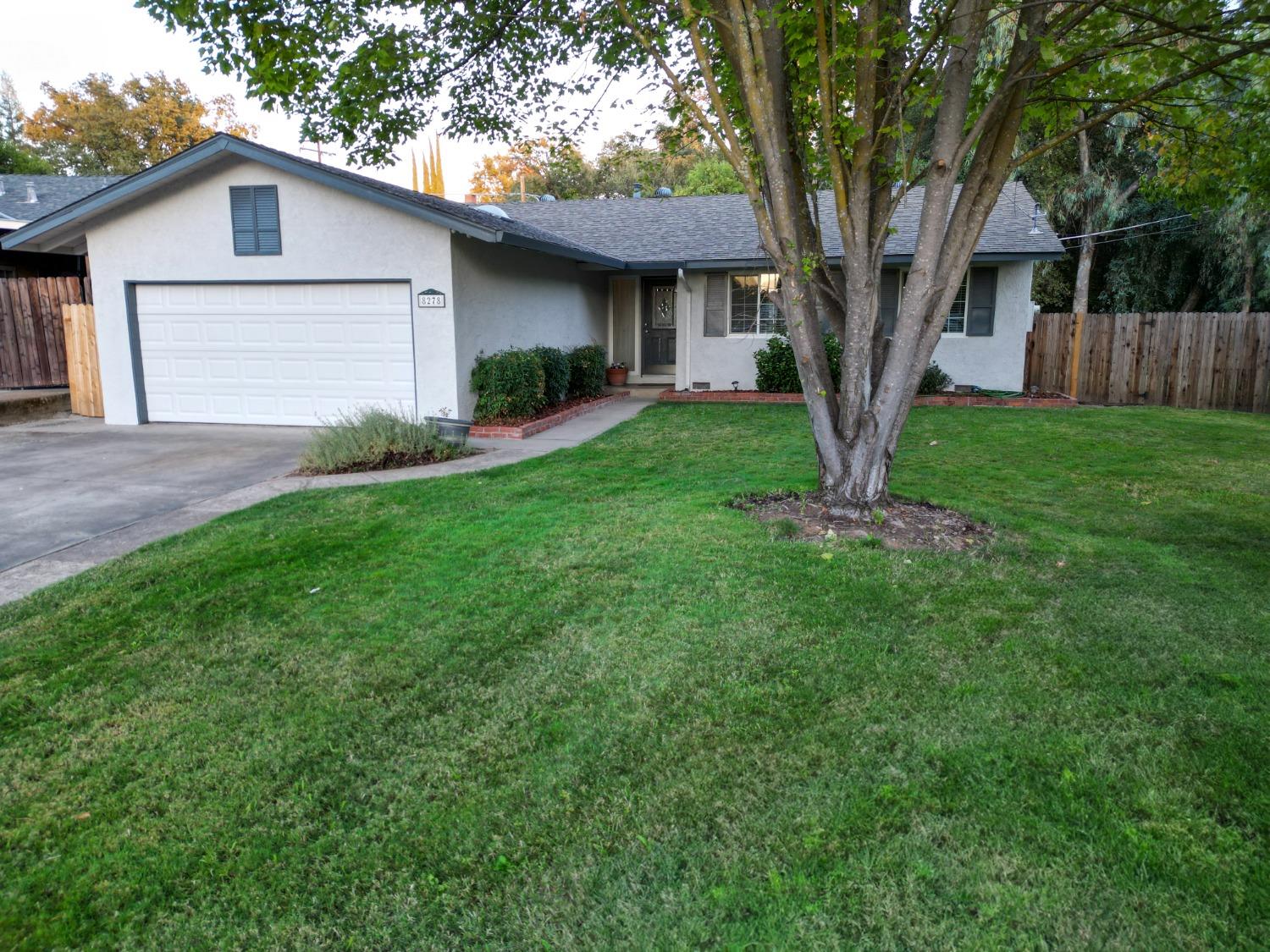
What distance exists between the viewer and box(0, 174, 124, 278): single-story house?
16.2m

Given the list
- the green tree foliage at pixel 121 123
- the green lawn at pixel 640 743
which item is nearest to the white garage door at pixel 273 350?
the green lawn at pixel 640 743

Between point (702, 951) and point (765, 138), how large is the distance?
201 inches

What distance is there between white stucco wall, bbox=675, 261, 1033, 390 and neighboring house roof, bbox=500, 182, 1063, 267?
64 cm

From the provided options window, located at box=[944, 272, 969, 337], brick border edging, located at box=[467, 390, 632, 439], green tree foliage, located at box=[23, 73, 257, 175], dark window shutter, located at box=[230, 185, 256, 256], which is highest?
green tree foliage, located at box=[23, 73, 257, 175]

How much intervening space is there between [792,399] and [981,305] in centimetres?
387

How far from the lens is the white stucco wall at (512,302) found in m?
11.5

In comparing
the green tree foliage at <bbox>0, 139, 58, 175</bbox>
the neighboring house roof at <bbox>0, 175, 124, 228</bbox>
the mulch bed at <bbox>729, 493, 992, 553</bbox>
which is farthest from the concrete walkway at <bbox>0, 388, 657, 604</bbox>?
the green tree foliage at <bbox>0, 139, 58, 175</bbox>

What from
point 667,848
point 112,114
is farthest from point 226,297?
point 112,114

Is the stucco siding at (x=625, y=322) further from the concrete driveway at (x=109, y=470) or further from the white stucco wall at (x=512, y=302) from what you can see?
the concrete driveway at (x=109, y=470)

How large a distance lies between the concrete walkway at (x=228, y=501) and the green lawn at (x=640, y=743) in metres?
0.36

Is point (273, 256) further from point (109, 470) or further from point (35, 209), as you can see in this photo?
point (35, 209)

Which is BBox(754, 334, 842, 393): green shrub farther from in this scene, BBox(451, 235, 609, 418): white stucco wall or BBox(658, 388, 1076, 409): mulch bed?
BBox(451, 235, 609, 418): white stucco wall

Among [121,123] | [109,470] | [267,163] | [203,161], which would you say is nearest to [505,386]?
[267,163]

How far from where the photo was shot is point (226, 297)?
12.0m
